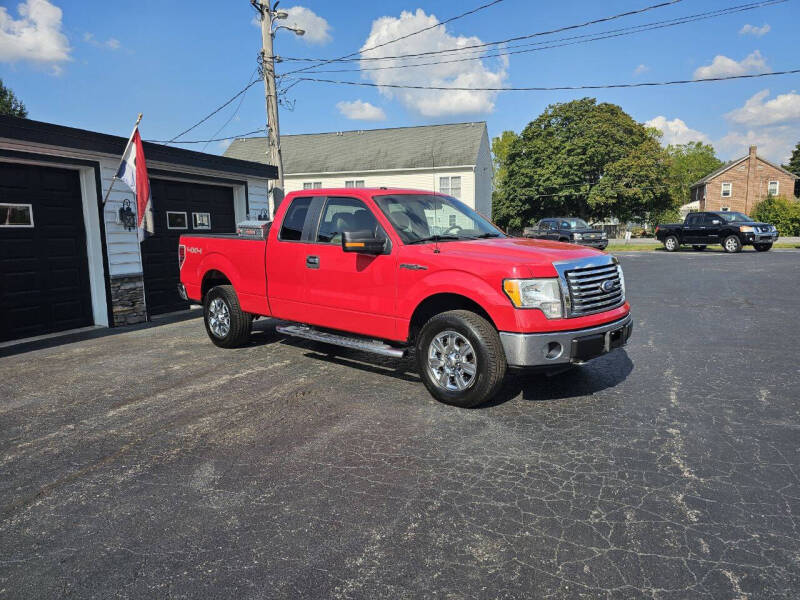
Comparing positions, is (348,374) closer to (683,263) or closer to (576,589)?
(576,589)

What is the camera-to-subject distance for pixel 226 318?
723cm

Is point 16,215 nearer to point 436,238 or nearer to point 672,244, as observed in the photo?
point 436,238

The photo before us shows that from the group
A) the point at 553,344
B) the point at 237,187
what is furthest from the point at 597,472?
the point at 237,187

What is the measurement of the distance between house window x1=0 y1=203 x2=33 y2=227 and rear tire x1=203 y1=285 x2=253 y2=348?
143 inches

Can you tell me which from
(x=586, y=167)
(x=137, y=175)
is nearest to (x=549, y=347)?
(x=137, y=175)

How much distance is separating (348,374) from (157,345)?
357cm

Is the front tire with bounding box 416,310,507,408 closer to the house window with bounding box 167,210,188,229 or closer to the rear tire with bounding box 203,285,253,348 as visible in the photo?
the rear tire with bounding box 203,285,253,348

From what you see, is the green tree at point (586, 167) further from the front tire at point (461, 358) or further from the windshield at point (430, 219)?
the front tire at point (461, 358)

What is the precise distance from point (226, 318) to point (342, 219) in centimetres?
250

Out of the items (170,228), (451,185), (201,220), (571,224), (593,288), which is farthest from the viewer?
(451,185)

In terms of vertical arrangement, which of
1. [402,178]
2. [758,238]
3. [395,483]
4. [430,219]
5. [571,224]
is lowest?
[395,483]

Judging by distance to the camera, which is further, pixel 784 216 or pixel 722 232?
pixel 784 216

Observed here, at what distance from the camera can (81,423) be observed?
4.61 metres

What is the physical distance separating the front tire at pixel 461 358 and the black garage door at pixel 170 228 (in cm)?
749
